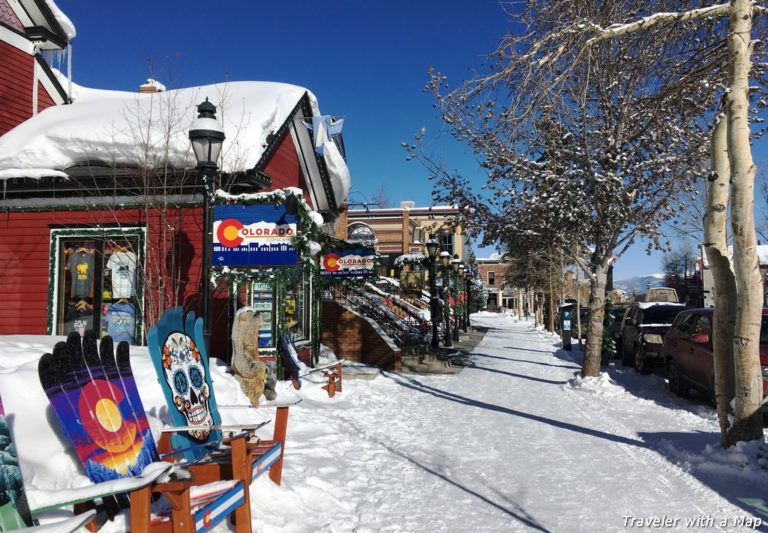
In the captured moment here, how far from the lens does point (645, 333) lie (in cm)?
1460

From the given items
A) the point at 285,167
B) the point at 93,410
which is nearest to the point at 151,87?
the point at 285,167

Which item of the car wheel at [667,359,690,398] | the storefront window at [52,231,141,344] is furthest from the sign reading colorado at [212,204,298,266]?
the car wheel at [667,359,690,398]

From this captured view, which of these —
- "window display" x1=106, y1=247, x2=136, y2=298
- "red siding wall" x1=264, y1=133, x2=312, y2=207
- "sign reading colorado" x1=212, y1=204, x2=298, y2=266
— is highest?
"red siding wall" x1=264, y1=133, x2=312, y2=207

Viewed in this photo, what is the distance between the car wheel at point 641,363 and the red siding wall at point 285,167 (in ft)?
31.1

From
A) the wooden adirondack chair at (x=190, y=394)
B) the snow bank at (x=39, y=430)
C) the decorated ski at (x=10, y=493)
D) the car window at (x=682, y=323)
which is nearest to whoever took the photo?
the decorated ski at (x=10, y=493)

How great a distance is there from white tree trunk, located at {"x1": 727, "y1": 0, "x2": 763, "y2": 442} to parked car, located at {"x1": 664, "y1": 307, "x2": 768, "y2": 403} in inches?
92.7

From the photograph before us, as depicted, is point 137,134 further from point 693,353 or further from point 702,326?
point 702,326

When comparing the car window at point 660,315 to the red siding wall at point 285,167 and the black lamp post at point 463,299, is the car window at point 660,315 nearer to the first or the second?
the red siding wall at point 285,167

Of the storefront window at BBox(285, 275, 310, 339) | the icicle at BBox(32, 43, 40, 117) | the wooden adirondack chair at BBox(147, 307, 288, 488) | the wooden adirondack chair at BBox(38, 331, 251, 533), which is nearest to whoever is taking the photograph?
the wooden adirondack chair at BBox(38, 331, 251, 533)

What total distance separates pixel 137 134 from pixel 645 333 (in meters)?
12.3

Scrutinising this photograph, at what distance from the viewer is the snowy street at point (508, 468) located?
4805mm

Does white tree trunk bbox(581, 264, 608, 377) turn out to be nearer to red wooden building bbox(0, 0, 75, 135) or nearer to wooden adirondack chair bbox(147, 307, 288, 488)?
wooden adirondack chair bbox(147, 307, 288, 488)

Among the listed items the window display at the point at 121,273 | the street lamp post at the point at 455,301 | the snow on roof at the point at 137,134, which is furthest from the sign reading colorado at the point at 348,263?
the street lamp post at the point at 455,301

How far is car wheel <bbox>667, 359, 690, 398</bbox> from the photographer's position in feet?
36.4
